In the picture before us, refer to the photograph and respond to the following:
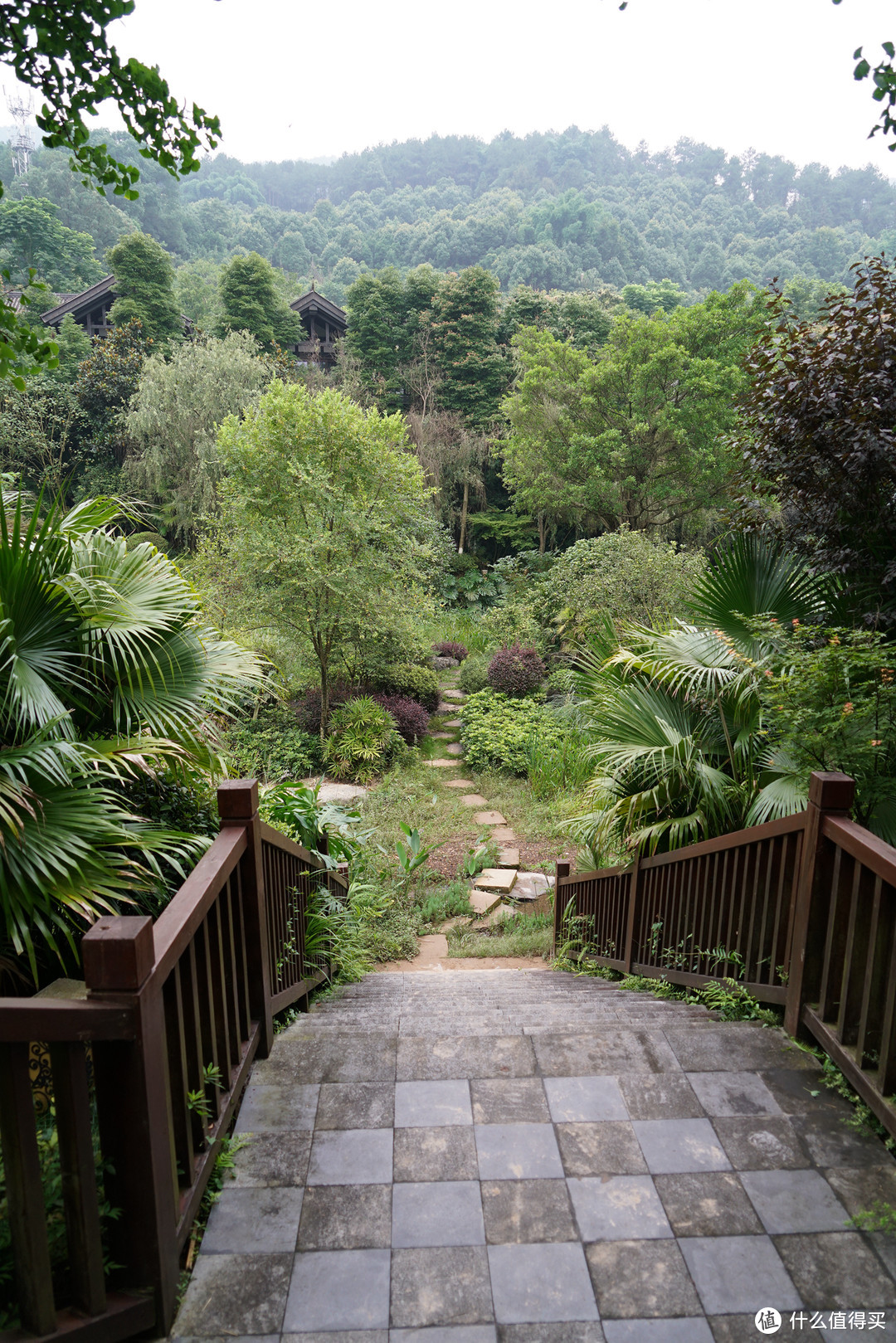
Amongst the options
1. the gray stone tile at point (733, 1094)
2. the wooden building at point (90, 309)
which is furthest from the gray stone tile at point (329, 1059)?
the wooden building at point (90, 309)

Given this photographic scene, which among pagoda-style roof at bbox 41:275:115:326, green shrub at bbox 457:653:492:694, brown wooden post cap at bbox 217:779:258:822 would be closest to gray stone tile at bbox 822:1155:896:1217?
brown wooden post cap at bbox 217:779:258:822

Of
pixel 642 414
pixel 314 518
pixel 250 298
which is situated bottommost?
pixel 314 518

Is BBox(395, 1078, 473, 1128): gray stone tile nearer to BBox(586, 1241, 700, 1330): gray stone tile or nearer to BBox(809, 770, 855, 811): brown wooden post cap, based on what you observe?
BBox(586, 1241, 700, 1330): gray stone tile

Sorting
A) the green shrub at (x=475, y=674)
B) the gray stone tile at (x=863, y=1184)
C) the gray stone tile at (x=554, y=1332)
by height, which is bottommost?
the green shrub at (x=475, y=674)

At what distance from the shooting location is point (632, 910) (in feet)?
13.5

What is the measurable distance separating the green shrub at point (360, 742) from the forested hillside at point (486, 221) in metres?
23.4

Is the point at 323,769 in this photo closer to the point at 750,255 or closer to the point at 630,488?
the point at 630,488

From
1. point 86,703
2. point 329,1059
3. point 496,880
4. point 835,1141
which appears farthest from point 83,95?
point 496,880

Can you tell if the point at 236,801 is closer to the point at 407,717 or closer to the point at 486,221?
the point at 407,717

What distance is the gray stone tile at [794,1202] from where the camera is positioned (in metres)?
1.71

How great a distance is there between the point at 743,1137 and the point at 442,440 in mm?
17964

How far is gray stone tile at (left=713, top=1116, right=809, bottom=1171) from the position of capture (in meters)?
1.90

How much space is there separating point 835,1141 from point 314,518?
884 centimetres

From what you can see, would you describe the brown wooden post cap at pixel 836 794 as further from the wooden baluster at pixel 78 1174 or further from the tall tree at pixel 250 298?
the tall tree at pixel 250 298
